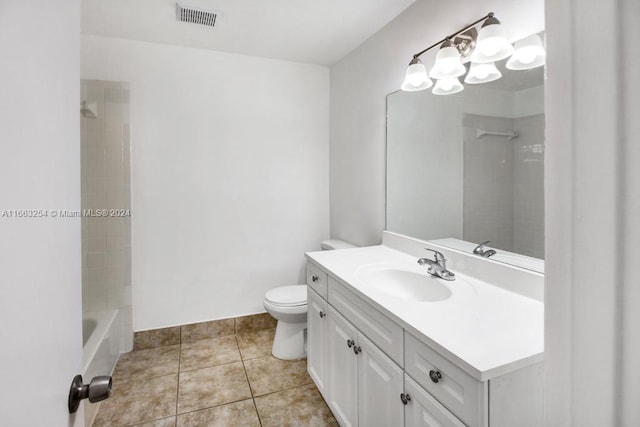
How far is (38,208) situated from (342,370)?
4.66 feet

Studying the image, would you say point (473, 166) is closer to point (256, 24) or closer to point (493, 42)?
point (493, 42)

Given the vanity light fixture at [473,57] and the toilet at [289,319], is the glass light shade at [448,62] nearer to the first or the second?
the vanity light fixture at [473,57]

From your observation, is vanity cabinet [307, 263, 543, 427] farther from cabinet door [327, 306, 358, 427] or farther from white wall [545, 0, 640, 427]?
white wall [545, 0, 640, 427]

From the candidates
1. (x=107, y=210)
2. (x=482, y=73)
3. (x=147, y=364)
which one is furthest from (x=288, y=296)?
(x=482, y=73)

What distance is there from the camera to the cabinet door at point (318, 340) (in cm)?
177

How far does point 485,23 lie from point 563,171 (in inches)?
54.1

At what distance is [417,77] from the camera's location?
1.77 metres

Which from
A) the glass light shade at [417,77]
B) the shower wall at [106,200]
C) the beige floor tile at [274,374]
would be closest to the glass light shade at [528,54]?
the glass light shade at [417,77]

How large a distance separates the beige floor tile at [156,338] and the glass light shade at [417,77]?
96.9 inches

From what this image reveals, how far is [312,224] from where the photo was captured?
299 centimetres

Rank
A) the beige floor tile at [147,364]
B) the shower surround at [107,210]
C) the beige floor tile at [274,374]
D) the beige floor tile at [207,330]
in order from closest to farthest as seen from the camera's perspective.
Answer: the beige floor tile at [274,374]
the beige floor tile at [147,364]
the shower surround at [107,210]
the beige floor tile at [207,330]

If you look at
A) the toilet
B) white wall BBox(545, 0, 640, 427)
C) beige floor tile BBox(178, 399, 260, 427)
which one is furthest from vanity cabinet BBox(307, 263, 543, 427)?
white wall BBox(545, 0, 640, 427)

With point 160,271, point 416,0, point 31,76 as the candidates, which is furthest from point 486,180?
point 160,271

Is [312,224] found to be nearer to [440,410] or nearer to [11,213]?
[440,410]
